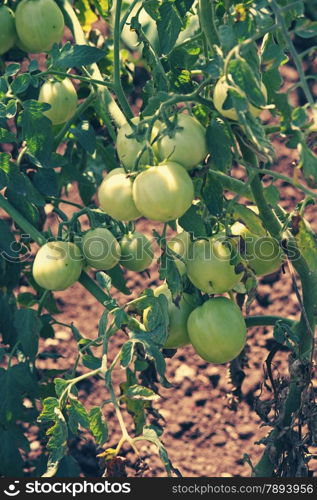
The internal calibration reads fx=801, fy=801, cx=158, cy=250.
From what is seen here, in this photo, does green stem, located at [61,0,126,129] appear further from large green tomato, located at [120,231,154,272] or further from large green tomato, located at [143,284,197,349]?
large green tomato, located at [143,284,197,349]

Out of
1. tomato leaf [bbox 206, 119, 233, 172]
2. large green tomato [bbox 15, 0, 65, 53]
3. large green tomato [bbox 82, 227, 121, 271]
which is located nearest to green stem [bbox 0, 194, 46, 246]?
large green tomato [bbox 82, 227, 121, 271]

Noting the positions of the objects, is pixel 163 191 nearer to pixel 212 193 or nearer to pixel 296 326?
pixel 212 193

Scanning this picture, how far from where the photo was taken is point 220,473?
97.0 inches

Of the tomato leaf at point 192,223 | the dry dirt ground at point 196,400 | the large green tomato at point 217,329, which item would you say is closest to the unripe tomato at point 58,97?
the tomato leaf at point 192,223

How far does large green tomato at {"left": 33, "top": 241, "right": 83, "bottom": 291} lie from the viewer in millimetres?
1446

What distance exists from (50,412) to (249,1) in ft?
2.49

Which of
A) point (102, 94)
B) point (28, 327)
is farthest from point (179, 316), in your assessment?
point (102, 94)

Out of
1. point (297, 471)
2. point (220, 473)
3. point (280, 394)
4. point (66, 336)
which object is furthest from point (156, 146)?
point (66, 336)

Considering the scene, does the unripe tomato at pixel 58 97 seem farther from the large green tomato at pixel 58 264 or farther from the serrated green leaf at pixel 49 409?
the serrated green leaf at pixel 49 409

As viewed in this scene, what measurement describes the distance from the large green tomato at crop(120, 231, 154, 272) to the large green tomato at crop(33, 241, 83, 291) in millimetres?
107

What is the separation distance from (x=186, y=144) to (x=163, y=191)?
9 cm

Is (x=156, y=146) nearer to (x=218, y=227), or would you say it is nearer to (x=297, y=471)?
(x=218, y=227)

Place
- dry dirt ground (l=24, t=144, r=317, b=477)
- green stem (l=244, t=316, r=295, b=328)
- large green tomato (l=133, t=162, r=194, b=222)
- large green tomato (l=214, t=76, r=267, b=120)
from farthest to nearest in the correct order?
1. dry dirt ground (l=24, t=144, r=317, b=477)
2. green stem (l=244, t=316, r=295, b=328)
3. large green tomato (l=133, t=162, r=194, b=222)
4. large green tomato (l=214, t=76, r=267, b=120)

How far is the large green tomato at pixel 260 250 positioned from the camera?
4.81ft
